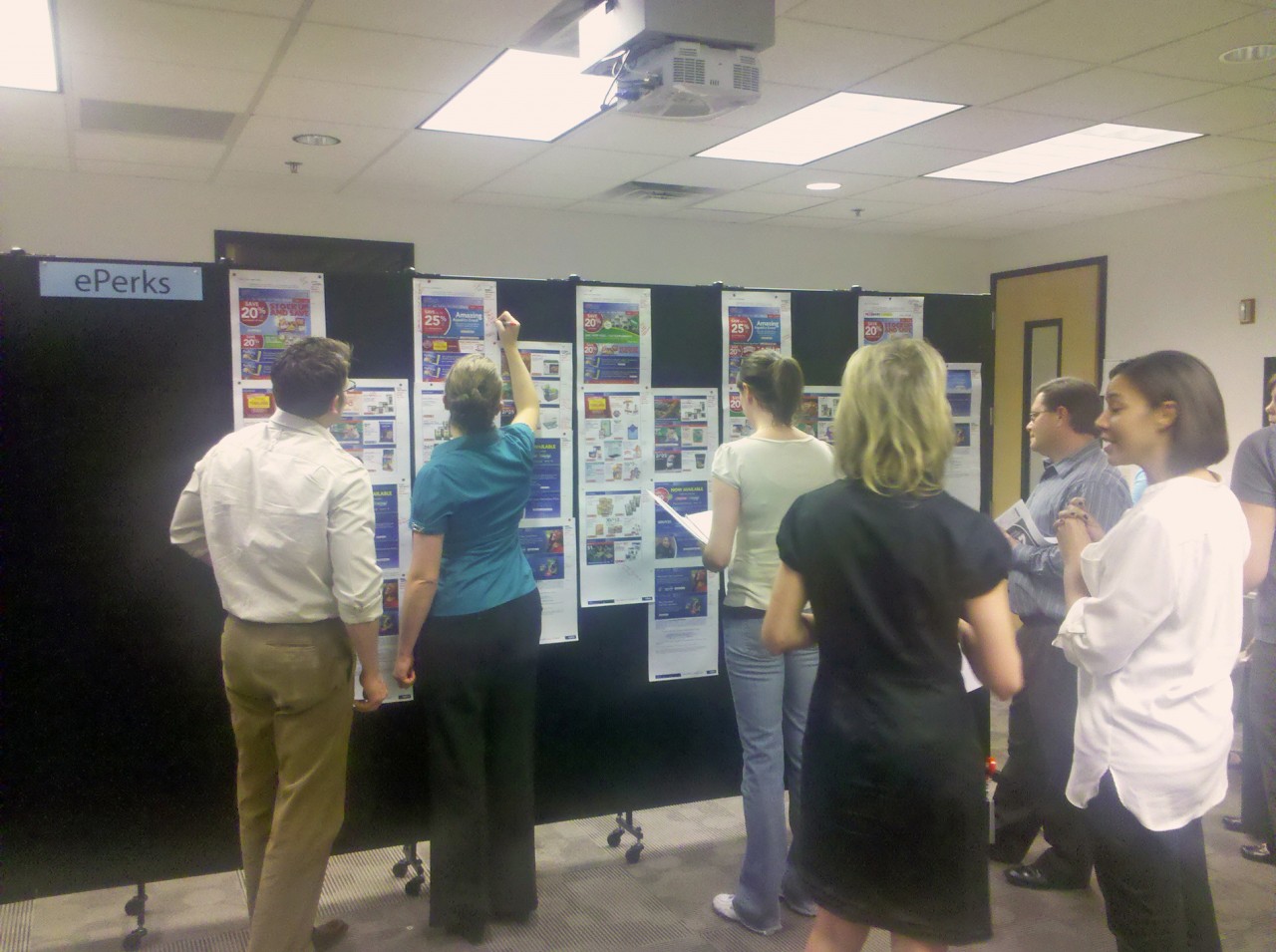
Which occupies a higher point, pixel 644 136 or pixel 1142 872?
pixel 644 136

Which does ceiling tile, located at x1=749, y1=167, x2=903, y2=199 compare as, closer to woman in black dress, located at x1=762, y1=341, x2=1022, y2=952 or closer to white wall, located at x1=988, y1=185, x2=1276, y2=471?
white wall, located at x1=988, y1=185, x2=1276, y2=471

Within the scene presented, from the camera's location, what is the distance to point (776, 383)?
2498 mm

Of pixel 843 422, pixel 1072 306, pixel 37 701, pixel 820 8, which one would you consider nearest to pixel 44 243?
pixel 37 701

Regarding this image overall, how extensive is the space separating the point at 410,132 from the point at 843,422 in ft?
11.4

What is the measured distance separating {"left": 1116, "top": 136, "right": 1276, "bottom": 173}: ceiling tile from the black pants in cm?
401

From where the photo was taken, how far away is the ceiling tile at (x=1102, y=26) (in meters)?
3.01

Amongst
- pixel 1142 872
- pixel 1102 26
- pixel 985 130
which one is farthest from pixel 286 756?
pixel 985 130

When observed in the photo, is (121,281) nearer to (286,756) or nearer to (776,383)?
(286,756)

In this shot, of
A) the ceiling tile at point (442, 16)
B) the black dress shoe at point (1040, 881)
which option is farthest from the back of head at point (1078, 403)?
the ceiling tile at point (442, 16)

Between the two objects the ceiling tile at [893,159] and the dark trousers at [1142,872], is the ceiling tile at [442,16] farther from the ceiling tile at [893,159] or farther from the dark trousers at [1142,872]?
the dark trousers at [1142,872]

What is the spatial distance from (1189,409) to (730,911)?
5.68 feet

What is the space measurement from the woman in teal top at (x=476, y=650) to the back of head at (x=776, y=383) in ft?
1.95

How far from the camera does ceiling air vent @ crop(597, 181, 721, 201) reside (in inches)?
225

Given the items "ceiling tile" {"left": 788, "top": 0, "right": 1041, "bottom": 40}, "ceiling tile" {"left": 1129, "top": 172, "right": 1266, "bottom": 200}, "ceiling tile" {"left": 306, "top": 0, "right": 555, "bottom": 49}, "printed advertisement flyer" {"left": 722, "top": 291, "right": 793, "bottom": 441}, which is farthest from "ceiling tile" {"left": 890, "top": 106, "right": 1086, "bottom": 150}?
"ceiling tile" {"left": 306, "top": 0, "right": 555, "bottom": 49}
